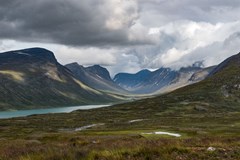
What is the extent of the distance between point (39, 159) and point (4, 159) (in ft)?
7.47

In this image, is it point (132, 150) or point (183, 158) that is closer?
point (183, 158)

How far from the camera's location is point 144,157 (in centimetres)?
1648

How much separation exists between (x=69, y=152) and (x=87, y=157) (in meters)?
1.55

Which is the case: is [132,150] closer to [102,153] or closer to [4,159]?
[102,153]

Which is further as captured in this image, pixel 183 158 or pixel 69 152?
pixel 69 152

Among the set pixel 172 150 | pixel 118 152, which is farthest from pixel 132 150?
pixel 172 150

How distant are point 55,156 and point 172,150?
218 inches

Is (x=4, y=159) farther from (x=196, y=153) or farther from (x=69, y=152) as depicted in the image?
(x=196, y=153)

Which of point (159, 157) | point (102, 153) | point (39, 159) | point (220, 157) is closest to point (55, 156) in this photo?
point (39, 159)

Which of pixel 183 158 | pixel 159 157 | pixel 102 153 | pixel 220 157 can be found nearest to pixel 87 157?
pixel 102 153

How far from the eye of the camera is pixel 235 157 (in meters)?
17.4

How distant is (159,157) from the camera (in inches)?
641

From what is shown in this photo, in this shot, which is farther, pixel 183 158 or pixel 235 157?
pixel 235 157

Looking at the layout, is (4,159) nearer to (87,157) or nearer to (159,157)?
(87,157)
